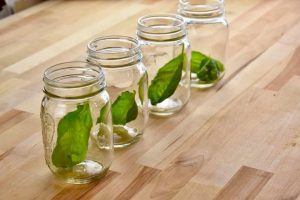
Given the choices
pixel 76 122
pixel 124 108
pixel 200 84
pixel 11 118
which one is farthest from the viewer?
pixel 200 84

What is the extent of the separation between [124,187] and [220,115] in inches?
11.2

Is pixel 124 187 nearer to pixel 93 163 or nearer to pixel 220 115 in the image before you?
pixel 93 163

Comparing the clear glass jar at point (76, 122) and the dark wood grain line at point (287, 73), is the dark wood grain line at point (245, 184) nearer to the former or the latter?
the clear glass jar at point (76, 122)

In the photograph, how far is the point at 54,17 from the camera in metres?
1.72

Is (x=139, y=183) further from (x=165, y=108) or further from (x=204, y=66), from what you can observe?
(x=204, y=66)

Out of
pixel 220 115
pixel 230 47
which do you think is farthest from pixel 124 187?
pixel 230 47

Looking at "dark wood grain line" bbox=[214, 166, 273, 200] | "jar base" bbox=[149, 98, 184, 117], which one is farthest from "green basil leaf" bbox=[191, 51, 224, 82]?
"dark wood grain line" bbox=[214, 166, 273, 200]

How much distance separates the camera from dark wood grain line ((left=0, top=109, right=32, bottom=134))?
1.15 meters

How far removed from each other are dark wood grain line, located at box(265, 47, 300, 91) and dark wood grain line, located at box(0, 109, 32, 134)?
49 centimetres

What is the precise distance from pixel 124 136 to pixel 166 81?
5.3 inches

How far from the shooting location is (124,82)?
1.07 metres

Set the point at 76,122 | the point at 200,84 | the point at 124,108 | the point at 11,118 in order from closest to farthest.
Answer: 1. the point at 76,122
2. the point at 124,108
3. the point at 11,118
4. the point at 200,84

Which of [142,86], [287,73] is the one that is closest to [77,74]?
[142,86]

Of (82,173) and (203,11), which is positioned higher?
(203,11)
